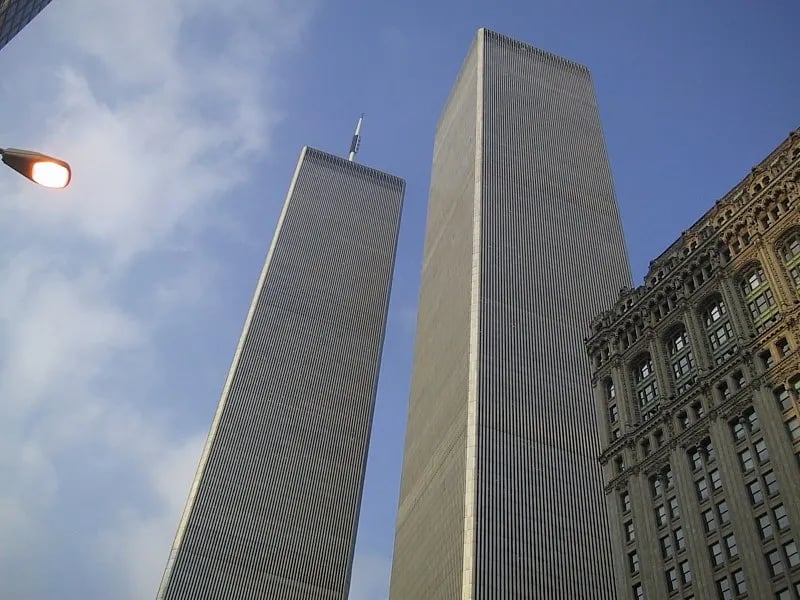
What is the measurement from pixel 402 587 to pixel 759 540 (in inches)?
3005

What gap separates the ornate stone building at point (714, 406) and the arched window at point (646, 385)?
0.46 feet

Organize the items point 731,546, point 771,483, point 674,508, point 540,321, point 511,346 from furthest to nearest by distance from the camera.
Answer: point 540,321 < point 511,346 < point 674,508 < point 731,546 < point 771,483

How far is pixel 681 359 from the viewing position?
77938 mm

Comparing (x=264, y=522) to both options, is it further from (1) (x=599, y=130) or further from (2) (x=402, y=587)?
(1) (x=599, y=130)

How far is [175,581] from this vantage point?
142m

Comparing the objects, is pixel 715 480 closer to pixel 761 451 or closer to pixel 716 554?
pixel 761 451

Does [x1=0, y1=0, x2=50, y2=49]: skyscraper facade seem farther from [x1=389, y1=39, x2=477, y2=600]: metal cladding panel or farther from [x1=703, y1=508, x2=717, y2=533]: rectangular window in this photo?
[x1=389, y1=39, x2=477, y2=600]: metal cladding panel

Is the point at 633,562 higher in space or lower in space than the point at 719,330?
lower

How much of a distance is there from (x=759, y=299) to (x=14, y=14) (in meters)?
64.0

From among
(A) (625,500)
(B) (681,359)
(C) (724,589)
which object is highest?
(B) (681,359)

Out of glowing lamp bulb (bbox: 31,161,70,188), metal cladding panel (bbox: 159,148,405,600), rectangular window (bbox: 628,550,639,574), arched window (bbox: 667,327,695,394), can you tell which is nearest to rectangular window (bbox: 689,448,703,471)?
arched window (bbox: 667,327,695,394)

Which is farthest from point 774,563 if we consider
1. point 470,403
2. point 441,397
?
point 441,397

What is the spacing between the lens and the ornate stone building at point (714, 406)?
196ft

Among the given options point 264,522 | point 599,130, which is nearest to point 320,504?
point 264,522
